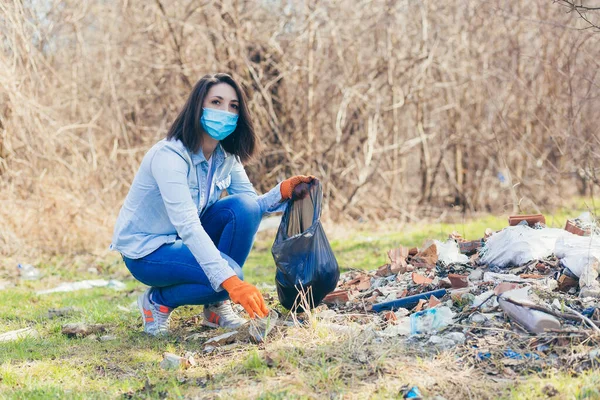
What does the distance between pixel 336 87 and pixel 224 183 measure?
5234 mm

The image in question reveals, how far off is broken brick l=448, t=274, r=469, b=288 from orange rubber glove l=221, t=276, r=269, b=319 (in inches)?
42.1

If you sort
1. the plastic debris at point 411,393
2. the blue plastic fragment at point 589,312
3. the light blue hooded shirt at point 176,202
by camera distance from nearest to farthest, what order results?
1. the plastic debris at point 411,393
2. the blue plastic fragment at point 589,312
3. the light blue hooded shirt at point 176,202

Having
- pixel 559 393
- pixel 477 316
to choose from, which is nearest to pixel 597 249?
pixel 477 316

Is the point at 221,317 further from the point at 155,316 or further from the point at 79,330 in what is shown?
the point at 79,330

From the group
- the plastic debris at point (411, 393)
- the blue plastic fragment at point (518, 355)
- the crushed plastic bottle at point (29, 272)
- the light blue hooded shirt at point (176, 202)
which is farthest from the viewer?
the crushed plastic bottle at point (29, 272)

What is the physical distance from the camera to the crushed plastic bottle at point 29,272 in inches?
247

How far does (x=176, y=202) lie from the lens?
349cm

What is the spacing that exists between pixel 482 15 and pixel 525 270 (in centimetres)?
661

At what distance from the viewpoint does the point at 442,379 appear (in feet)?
8.86

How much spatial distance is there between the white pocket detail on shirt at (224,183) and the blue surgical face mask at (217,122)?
1.06 feet

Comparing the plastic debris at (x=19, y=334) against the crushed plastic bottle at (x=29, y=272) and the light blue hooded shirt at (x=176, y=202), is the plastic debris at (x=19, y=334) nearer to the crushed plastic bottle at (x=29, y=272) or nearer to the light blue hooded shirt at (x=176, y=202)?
the light blue hooded shirt at (x=176, y=202)

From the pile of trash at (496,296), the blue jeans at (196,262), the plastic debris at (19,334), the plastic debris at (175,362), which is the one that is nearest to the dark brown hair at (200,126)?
the blue jeans at (196,262)

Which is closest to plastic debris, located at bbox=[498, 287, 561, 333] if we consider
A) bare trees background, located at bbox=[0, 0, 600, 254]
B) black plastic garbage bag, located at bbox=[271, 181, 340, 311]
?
black plastic garbage bag, located at bbox=[271, 181, 340, 311]

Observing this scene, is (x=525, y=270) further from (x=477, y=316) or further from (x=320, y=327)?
(x=320, y=327)
